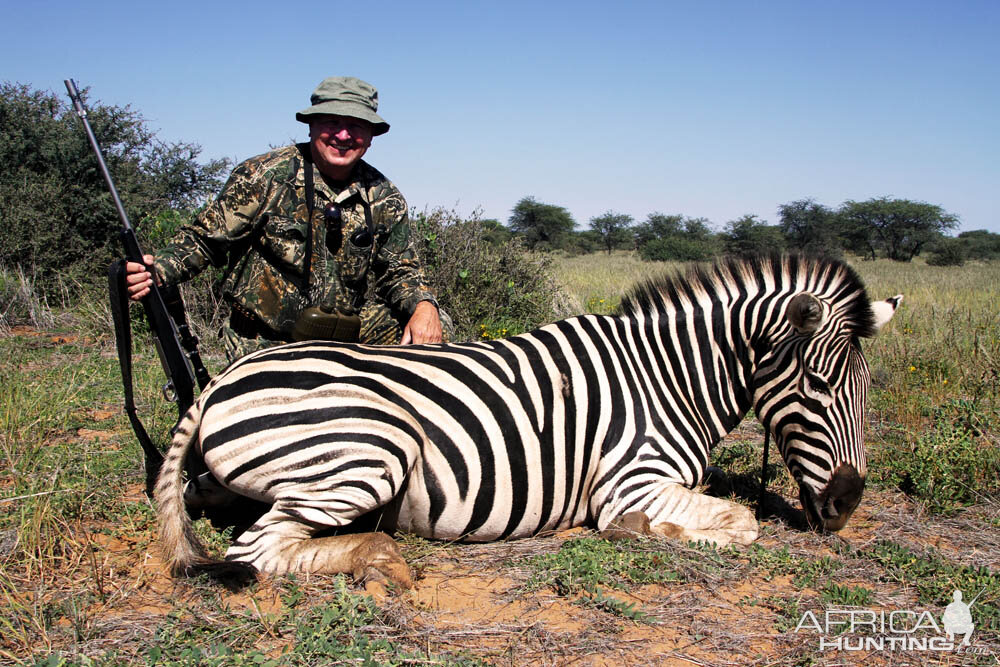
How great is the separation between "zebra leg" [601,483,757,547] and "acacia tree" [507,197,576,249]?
33135 mm

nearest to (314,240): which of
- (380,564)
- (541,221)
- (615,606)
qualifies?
(380,564)

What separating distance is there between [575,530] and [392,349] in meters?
1.25

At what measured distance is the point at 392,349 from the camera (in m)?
3.26

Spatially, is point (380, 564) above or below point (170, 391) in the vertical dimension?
below

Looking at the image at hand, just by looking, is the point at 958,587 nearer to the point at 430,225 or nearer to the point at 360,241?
the point at 360,241

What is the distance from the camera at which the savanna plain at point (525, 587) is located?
2.35 meters

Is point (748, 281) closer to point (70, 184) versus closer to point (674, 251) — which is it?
point (70, 184)

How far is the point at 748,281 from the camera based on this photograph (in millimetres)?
3602

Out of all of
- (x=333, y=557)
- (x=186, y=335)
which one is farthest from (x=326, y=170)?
(x=333, y=557)

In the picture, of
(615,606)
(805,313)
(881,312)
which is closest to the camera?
(615,606)

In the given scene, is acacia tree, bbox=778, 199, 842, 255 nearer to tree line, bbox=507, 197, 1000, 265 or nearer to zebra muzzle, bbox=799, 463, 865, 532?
tree line, bbox=507, 197, 1000, 265

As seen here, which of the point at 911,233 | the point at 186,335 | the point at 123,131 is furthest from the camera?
the point at 911,233

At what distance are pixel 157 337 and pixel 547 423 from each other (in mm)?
1983

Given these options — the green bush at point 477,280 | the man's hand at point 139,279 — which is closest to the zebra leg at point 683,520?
the man's hand at point 139,279
